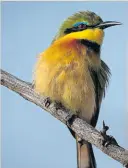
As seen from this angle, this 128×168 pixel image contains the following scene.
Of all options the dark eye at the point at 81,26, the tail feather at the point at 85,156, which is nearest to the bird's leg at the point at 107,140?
the tail feather at the point at 85,156

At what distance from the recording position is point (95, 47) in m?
4.21

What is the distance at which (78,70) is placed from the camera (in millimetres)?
3949

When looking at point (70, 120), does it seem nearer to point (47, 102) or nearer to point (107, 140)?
point (47, 102)

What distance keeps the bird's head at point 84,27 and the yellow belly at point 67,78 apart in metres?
0.16

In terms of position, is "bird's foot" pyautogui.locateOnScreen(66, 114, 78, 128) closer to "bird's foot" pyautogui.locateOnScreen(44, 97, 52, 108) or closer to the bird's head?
"bird's foot" pyautogui.locateOnScreen(44, 97, 52, 108)

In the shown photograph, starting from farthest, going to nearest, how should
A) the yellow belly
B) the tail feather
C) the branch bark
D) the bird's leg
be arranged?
the tail feather → the yellow belly → the branch bark → the bird's leg

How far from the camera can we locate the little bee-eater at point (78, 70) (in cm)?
397

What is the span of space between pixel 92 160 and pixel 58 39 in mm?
1259

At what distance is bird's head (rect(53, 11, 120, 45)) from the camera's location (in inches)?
167

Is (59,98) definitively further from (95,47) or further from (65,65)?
(95,47)

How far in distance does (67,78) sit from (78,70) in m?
0.13

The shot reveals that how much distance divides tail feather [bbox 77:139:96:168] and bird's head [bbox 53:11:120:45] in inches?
41.7

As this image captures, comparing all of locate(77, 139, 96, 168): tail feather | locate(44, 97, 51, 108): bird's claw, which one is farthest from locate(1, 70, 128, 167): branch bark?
locate(77, 139, 96, 168): tail feather

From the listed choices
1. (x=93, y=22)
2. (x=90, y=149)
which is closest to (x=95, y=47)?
(x=93, y=22)
